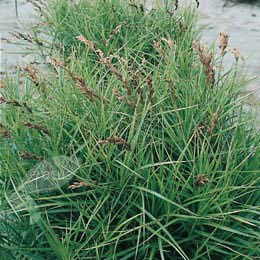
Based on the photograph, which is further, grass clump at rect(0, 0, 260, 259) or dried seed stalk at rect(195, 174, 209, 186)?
grass clump at rect(0, 0, 260, 259)

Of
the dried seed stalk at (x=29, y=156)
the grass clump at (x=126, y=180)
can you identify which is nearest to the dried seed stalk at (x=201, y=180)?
the grass clump at (x=126, y=180)

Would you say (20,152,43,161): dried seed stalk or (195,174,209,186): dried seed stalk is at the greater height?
(195,174,209,186): dried seed stalk

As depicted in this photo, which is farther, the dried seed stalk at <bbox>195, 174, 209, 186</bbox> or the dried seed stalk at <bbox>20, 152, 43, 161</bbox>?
the dried seed stalk at <bbox>20, 152, 43, 161</bbox>

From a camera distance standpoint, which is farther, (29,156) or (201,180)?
(29,156)

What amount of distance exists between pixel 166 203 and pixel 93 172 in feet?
0.84

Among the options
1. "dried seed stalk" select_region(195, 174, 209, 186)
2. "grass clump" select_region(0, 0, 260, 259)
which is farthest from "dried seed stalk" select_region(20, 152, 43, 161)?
"dried seed stalk" select_region(195, 174, 209, 186)

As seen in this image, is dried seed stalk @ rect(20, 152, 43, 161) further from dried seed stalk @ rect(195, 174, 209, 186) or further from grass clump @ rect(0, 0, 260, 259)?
dried seed stalk @ rect(195, 174, 209, 186)

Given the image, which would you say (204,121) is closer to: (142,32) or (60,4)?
(142,32)

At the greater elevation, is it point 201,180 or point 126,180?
point 201,180

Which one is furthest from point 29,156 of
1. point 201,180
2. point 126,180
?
point 201,180

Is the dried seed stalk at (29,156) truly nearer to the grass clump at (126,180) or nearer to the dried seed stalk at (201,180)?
the grass clump at (126,180)

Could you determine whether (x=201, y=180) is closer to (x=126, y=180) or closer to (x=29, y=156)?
(x=126, y=180)

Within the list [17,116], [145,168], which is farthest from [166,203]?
[17,116]

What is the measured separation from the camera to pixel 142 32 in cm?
275
